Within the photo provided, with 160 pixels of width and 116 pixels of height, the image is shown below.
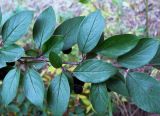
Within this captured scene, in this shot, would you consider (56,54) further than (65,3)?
No

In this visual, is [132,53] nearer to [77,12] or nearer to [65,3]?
[77,12]

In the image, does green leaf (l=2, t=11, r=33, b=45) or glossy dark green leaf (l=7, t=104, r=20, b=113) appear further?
glossy dark green leaf (l=7, t=104, r=20, b=113)

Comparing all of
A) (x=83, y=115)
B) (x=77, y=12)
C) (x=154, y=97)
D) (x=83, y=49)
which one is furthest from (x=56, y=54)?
(x=77, y=12)

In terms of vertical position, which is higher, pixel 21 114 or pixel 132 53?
pixel 132 53

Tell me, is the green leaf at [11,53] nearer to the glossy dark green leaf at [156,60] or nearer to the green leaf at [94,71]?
the green leaf at [94,71]

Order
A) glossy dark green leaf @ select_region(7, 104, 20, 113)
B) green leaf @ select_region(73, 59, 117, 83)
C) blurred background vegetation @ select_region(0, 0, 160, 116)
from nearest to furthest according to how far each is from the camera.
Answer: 1. green leaf @ select_region(73, 59, 117, 83)
2. glossy dark green leaf @ select_region(7, 104, 20, 113)
3. blurred background vegetation @ select_region(0, 0, 160, 116)

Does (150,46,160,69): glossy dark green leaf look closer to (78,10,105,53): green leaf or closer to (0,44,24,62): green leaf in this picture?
(78,10,105,53): green leaf

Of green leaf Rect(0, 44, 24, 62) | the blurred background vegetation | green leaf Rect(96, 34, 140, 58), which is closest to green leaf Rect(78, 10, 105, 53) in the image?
green leaf Rect(96, 34, 140, 58)

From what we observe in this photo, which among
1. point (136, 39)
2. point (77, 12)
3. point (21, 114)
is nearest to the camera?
point (136, 39)
